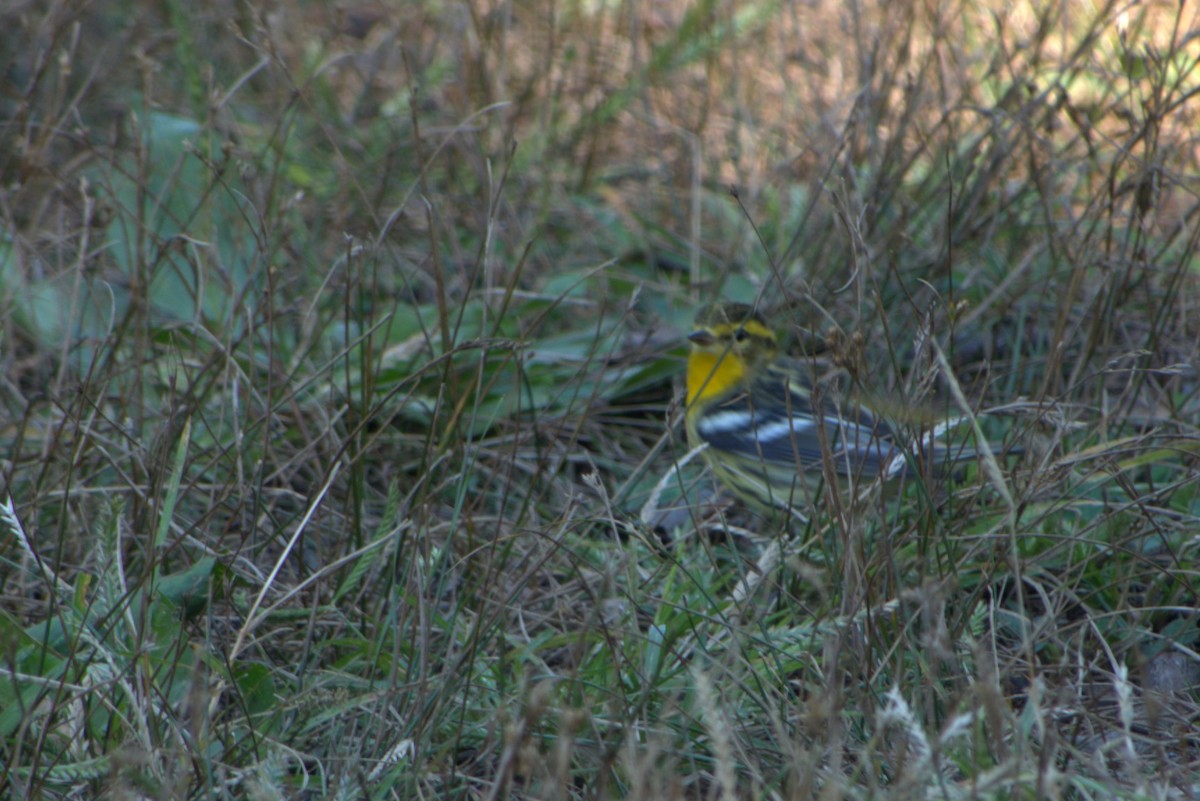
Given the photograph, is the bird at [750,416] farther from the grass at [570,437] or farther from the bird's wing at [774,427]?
the grass at [570,437]

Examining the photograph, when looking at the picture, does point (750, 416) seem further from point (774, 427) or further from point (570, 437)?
point (570, 437)

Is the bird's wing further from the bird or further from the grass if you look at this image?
the grass

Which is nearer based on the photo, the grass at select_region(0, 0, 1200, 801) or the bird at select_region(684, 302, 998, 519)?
the grass at select_region(0, 0, 1200, 801)

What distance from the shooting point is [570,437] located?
3.50 m

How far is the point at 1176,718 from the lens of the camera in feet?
7.30

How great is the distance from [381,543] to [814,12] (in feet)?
15.9

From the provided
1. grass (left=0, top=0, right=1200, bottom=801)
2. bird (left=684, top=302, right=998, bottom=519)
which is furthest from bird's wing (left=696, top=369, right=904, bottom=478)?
grass (left=0, top=0, right=1200, bottom=801)

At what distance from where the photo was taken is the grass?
195 centimetres

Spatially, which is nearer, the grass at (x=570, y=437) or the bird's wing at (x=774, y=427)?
the grass at (x=570, y=437)

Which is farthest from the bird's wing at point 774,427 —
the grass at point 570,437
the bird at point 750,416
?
the grass at point 570,437

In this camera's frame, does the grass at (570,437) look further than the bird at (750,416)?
No

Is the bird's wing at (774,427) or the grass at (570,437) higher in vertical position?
the grass at (570,437)

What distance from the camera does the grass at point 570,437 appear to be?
6.41ft

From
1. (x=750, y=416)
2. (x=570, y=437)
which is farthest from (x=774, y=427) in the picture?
(x=570, y=437)
